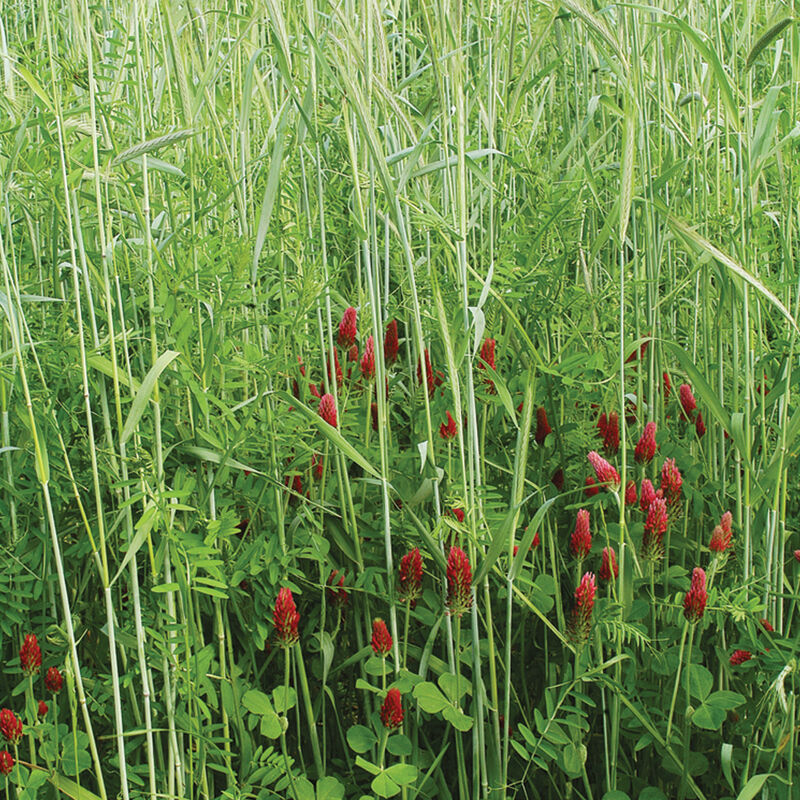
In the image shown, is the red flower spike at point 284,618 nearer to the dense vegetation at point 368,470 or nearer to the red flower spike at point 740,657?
the dense vegetation at point 368,470

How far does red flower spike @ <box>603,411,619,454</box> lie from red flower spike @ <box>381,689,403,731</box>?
18.8 inches

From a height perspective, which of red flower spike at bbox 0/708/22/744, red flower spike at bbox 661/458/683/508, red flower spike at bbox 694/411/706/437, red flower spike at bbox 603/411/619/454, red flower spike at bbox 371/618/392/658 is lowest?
red flower spike at bbox 0/708/22/744

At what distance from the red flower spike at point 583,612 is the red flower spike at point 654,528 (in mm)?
102

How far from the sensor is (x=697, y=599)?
108 cm

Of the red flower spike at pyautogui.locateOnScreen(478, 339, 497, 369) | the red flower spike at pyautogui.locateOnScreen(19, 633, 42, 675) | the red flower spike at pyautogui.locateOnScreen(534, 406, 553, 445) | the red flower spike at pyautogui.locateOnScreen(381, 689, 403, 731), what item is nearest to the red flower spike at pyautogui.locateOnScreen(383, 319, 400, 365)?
the red flower spike at pyautogui.locateOnScreen(478, 339, 497, 369)

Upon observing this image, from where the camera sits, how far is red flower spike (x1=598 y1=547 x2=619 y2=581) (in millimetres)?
1148

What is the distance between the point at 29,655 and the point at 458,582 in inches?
23.3

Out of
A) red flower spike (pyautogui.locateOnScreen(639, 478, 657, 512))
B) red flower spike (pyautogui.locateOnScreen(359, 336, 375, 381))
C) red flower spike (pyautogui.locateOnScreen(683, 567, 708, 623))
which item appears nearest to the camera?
red flower spike (pyautogui.locateOnScreen(683, 567, 708, 623))

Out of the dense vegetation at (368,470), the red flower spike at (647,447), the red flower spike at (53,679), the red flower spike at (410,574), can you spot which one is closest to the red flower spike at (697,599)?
the dense vegetation at (368,470)

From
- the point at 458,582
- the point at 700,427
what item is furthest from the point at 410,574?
the point at 700,427

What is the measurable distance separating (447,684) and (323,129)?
98 cm

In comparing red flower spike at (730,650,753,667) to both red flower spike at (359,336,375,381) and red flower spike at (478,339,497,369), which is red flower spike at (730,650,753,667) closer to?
red flower spike at (478,339,497,369)

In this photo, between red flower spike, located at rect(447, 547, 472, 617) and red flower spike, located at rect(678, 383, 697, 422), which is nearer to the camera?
red flower spike, located at rect(447, 547, 472, 617)

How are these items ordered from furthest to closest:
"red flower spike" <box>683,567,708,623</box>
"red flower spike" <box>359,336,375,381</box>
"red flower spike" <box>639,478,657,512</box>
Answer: "red flower spike" <box>359,336,375,381</box> → "red flower spike" <box>639,478,657,512</box> → "red flower spike" <box>683,567,708,623</box>
